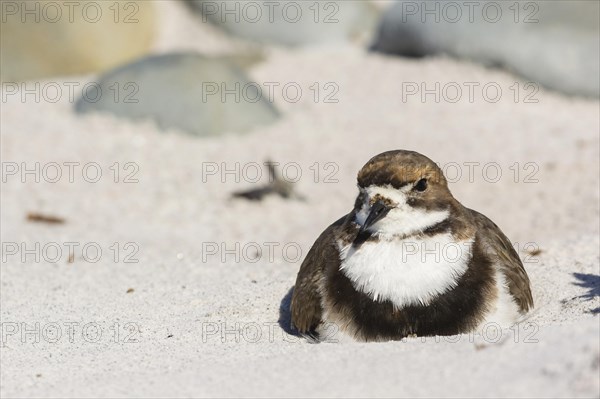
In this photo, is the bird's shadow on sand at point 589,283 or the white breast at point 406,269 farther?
the bird's shadow on sand at point 589,283

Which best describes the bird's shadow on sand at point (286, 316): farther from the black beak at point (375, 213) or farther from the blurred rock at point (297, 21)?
the blurred rock at point (297, 21)

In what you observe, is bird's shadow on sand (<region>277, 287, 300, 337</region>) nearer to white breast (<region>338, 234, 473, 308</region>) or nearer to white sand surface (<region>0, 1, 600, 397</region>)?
white sand surface (<region>0, 1, 600, 397</region>)

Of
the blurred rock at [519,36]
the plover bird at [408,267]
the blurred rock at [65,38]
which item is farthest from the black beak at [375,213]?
the blurred rock at [65,38]

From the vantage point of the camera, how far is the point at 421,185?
494 centimetres

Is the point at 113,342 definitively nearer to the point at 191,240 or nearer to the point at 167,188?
the point at 191,240

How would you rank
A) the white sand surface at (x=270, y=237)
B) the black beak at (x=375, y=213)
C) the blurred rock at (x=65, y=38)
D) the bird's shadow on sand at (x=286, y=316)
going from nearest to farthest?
the white sand surface at (x=270, y=237) → the black beak at (x=375, y=213) → the bird's shadow on sand at (x=286, y=316) → the blurred rock at (x=65, y=38)

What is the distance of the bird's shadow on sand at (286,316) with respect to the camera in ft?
18.2

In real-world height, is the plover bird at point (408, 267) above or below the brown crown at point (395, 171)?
below

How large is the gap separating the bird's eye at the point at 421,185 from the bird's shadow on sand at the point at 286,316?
1060mm

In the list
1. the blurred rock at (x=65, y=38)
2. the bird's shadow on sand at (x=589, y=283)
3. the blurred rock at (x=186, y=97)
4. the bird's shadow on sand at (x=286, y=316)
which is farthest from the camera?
the blurred rock at (x=65, y=38)

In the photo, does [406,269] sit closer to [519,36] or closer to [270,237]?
[270,237]

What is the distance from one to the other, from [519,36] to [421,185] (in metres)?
6.42

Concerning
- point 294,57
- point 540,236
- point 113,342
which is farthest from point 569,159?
point 113,342

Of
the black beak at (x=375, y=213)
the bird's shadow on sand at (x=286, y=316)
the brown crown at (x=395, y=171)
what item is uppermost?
the brown crown at (x=395, y=171)
